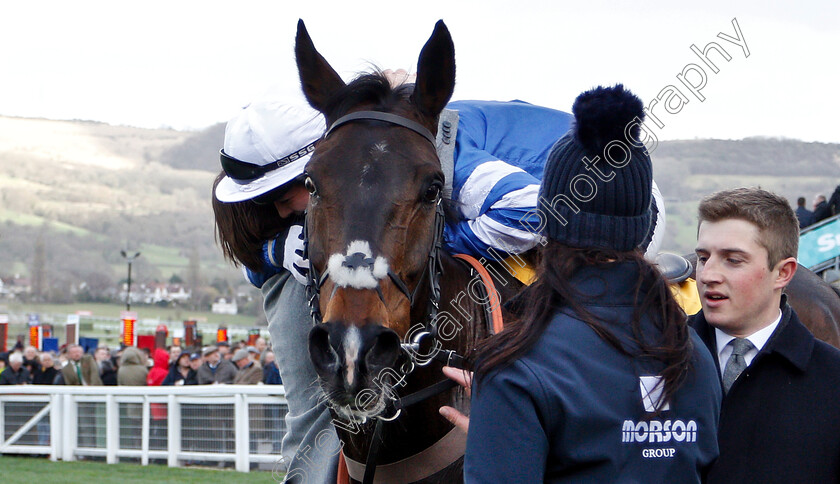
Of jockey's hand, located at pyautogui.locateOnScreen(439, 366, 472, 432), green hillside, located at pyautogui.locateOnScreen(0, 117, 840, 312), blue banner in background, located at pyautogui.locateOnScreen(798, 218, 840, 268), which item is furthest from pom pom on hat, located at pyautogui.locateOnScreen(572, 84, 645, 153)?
green hillside, located at pyautogui.locateOnScreen(0, 117, 840, 312)

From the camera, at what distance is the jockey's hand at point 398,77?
3008 millimetres

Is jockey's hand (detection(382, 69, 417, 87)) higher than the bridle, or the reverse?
jockey's hand (detection(382, 69, 417, 87))

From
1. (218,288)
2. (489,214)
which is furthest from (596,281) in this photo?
(218,288)

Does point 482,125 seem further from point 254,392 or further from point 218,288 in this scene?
point 218,288

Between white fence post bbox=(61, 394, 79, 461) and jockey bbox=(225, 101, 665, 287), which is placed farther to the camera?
white fence post bbox=(61, 394, 79, 461)

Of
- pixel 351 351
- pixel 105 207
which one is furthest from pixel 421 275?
pixel 105 207

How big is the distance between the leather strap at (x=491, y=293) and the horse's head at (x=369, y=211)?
227 millimetres

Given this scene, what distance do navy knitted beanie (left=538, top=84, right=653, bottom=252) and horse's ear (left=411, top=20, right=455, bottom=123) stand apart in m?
1.11

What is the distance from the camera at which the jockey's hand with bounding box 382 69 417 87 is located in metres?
3.01

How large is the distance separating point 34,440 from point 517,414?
1321 cm

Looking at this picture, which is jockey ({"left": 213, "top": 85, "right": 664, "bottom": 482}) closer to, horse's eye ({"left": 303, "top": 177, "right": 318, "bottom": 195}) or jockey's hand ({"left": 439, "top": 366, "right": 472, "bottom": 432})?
horse's eye ({"left": 303, "top": 177, "right": 318, "bottom": 195})

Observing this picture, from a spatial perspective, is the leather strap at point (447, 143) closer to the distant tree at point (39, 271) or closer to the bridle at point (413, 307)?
the bridle at point (413, 307)

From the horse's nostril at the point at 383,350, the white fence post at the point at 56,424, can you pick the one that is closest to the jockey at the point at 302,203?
the horse's nostril at the point at 383,350

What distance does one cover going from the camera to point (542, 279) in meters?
1.74
